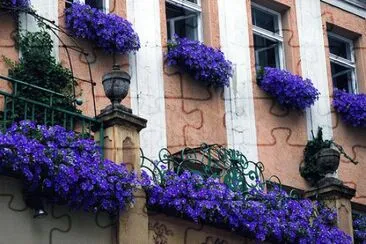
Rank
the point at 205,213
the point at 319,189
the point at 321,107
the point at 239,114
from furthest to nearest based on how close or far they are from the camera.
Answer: the point at 321,107
the point at 239,114
the point at 319,189
the point at 205,213

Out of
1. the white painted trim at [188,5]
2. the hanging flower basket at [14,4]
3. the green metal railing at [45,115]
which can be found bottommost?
the green metal railing at [45,115]

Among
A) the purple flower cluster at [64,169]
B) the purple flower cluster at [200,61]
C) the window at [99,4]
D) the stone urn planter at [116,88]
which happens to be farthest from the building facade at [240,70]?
the purple flower cluster at [64,169]

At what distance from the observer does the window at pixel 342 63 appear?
17.1 metres

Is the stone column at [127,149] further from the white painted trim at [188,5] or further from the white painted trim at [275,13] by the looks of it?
the white painted trim at [275,13]

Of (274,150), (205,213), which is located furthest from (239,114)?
(205,213)

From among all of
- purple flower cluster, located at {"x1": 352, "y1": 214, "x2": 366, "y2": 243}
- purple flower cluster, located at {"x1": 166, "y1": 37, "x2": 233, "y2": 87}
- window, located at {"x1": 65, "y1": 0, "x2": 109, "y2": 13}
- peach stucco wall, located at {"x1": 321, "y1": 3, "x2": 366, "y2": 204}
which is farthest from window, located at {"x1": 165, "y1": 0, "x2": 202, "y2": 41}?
purple flower cluster, located at {"x1": 352, "y1": 214, "x2": 366, "y2": 243}

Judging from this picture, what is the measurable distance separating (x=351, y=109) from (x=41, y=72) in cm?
554

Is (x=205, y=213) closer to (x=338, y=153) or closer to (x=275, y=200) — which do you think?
(x=275, y=200)

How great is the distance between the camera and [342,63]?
17234 millimetres

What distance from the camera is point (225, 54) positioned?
601 inches

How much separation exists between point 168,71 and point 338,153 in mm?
2659

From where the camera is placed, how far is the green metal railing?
11250 millimetres

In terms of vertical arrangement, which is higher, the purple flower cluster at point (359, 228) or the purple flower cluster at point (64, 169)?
the purple flower cluster at point (64, 169)

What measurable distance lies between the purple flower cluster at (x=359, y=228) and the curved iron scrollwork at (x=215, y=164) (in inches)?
61.1
